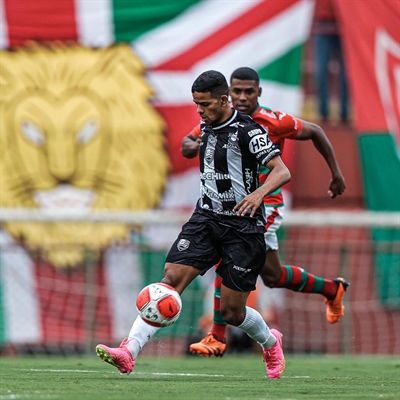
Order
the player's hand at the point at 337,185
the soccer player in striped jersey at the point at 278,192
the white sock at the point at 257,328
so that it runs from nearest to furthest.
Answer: the white sock at the point at 257,328, the soccer player in striped jersey at the point at 278,192, the player's hand at the point at 337,185

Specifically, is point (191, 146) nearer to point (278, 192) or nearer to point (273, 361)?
point (278, 192)

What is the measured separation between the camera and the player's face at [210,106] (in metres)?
6.48

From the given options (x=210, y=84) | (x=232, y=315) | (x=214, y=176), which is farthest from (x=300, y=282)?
(x=210, y=84)

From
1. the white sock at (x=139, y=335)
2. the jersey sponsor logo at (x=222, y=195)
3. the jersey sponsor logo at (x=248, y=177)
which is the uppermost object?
the jersey sponsor logo at (x=248, y=177)

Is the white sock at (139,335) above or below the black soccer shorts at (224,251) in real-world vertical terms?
below

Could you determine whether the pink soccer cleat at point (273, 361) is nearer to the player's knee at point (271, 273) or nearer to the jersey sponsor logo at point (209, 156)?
the player's knee at point (271, 273)

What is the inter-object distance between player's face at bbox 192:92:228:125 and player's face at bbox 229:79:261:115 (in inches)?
46.7

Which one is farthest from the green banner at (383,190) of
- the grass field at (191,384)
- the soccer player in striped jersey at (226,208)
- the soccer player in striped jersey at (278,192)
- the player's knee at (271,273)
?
the soccer player in striped jersey at (226,208)

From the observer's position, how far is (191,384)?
6.25 m

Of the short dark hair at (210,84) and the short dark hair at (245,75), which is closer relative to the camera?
the short dark hair at (210,84)

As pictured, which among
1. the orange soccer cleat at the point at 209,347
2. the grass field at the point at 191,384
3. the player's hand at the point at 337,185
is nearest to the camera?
the grass field at the point at 191,384

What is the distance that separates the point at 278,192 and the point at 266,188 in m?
1.82

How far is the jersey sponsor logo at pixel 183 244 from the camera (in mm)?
6598

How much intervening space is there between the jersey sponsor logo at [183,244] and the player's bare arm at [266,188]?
1.41 ft
